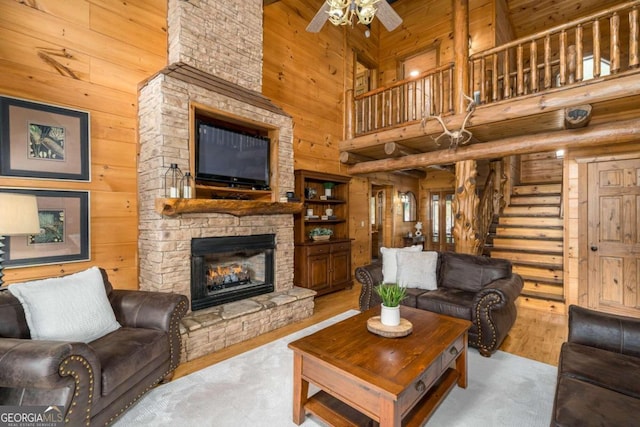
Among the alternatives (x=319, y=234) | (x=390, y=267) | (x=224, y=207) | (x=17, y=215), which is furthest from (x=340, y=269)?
(x=17, y=215)

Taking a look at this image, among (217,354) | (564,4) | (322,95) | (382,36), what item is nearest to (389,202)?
(322,95)

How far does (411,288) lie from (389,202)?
4426 mm

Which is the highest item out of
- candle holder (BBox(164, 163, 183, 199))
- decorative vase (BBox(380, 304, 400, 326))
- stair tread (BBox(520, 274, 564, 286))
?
candle holder (BBox(164, 163, 183, 199))

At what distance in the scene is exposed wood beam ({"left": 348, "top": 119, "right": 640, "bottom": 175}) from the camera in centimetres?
343

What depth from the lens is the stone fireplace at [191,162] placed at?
2984mm

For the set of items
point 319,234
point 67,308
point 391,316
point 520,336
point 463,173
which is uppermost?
point 463,173

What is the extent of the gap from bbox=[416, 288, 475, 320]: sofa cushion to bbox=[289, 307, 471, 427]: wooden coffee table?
29.7 inches

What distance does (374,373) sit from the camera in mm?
1616

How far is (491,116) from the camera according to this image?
3945 millimetres

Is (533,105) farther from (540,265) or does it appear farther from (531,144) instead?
(540,265)

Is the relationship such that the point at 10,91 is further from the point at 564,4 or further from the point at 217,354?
the point at 564,4

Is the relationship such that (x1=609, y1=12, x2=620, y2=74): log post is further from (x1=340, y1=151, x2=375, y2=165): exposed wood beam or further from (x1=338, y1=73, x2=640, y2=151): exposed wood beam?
(x1=340, y1=151, x2=375, y2=165): exposed wood beam

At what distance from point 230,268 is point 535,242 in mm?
5045

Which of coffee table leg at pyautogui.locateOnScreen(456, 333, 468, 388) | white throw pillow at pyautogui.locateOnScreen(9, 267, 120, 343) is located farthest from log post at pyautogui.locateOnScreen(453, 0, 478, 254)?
white throw pillow at pyautogui.locateOnScreen(9, 267, 120, 343)
